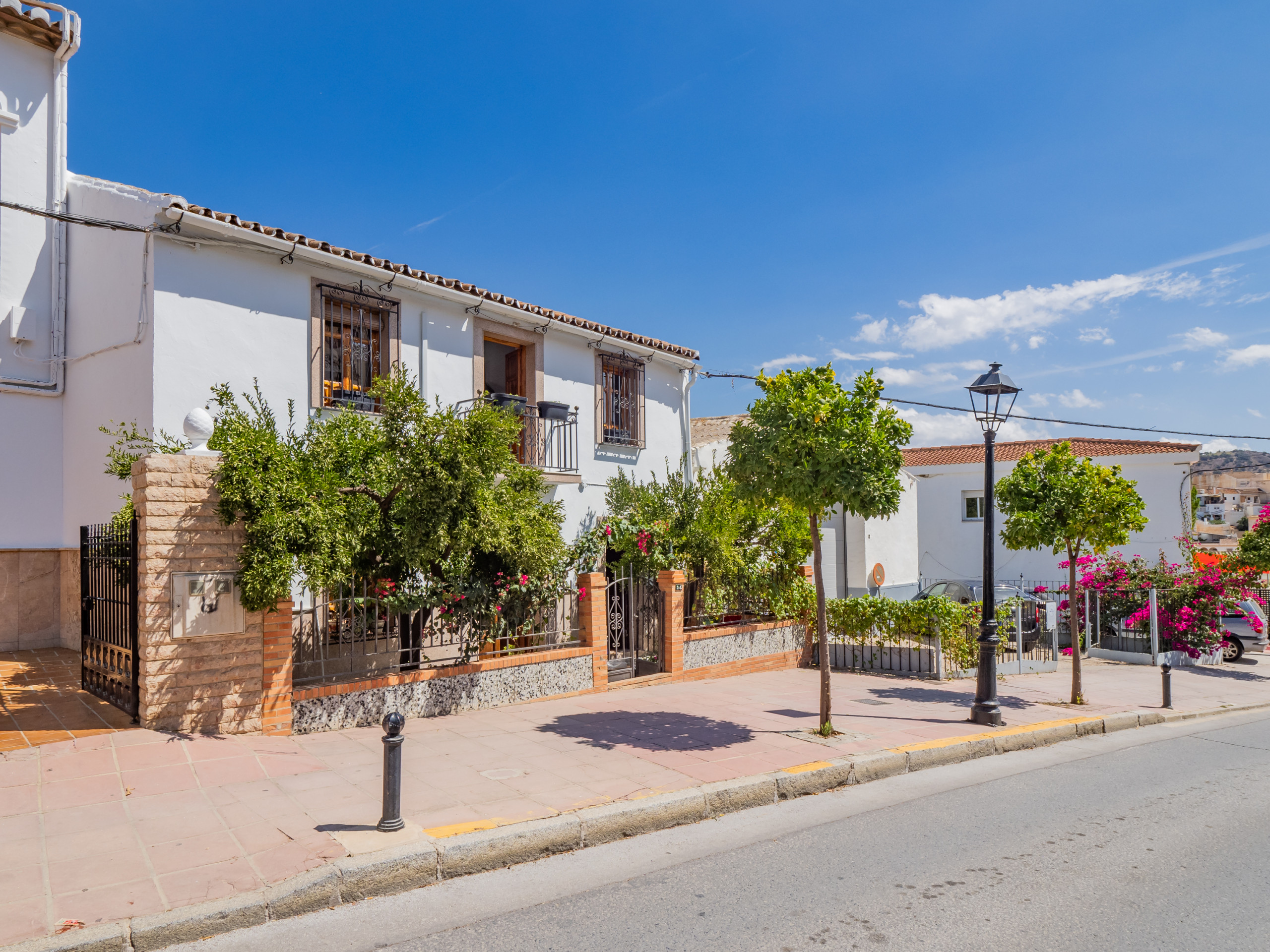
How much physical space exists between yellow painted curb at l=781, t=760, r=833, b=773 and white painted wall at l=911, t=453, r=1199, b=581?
19.0m

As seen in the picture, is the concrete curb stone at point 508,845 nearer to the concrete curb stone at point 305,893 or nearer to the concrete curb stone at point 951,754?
the concrete curb stone at point 305,893

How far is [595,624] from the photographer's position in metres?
10.2

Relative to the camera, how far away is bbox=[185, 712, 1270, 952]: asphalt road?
4.09 metres

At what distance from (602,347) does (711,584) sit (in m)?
4.86

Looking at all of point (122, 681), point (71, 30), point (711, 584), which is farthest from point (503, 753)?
point (71, 30)

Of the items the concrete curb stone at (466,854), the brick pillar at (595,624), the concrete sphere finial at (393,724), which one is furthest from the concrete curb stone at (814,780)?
the brick pillar at (595,624)

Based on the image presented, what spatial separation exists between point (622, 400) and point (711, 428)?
5978mm

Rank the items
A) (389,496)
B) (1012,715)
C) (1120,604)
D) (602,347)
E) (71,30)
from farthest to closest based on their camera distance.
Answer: (1120,604) → (602,347) → (71,30) → (1012,715) → (389,496)

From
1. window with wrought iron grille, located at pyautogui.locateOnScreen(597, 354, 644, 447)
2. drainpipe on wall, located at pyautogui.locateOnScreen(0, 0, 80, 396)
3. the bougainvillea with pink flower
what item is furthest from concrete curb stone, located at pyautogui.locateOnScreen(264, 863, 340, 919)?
the bougainvillea with pink flower

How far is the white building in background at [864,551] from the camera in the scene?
19.9 meters

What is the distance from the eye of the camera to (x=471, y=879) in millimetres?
4902

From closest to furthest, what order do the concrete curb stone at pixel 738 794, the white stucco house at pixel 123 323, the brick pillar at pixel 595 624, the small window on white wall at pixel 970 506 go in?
the concrete curb stone at pixel 738 794, the white stucco house at pixel 123 323, the brick pillar at pixel 595 624, the small window on white wall at pixel 970 506

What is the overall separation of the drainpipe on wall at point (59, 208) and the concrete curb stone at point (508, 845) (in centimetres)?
961

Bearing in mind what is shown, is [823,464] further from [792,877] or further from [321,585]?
[321,585]
